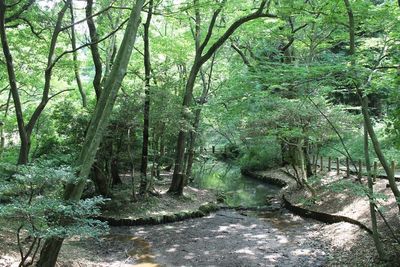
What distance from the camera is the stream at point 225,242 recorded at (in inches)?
348

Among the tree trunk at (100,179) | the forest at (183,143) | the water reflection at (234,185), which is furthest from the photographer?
A: the water reflection at (234,185)

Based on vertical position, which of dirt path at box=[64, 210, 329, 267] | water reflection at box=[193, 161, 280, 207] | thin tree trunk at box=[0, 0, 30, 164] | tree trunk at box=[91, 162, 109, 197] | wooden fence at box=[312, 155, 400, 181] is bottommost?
dirt path at box=[64, 210, 329, 267]

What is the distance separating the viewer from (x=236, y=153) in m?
33.2

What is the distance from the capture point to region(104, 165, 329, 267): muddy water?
29.1ft

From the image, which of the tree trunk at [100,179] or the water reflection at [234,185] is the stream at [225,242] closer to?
the tree trunk at [100,179]

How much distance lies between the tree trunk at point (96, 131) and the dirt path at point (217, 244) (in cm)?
193

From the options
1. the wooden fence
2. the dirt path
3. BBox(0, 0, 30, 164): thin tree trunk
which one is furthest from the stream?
BBox(0, 0, 30, 164): thin tree trunk

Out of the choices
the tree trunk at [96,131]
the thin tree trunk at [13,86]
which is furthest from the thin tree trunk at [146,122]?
the tree trunk at [96,131]

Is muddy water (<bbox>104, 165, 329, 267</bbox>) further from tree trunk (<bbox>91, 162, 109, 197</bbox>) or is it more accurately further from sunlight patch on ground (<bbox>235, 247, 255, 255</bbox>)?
tree trunk (<bbox>91, 162, 109, 197</bbox>)

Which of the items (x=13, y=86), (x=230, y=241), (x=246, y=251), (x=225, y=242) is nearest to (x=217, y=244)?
(x=225, y=242)

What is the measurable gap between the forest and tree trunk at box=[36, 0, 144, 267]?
0.02 metres

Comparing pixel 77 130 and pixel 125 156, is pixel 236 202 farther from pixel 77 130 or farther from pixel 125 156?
pixel 77 130

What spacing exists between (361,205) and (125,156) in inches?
328

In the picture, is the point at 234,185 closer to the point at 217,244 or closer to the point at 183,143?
the point at 183,143
